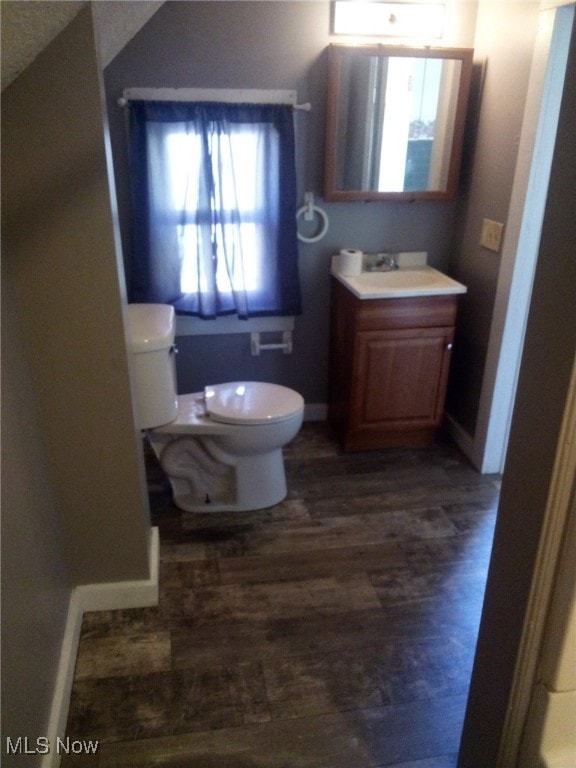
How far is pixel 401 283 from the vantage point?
2885 millimetres

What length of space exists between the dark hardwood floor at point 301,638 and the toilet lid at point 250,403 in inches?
18.2

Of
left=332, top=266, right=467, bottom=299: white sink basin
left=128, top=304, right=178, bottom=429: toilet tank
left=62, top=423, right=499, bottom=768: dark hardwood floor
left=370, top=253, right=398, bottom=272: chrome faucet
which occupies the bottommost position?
left=62, top=423, right=499, bottom=768: dark hardwood floor

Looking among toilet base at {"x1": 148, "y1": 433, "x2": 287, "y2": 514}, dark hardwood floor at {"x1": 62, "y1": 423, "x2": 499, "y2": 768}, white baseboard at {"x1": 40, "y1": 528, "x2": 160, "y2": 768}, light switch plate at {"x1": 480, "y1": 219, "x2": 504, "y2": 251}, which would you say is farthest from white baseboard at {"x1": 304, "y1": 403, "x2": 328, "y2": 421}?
white baseboard at {"x1": 40, "y1": 528, "x2": 160, "y2": 768}

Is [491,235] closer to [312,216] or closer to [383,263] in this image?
[383,263]

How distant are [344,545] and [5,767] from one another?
56.1 inches

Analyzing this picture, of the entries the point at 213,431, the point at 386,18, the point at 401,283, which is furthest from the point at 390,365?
the point at 386,18

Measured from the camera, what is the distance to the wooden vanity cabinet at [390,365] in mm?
2707

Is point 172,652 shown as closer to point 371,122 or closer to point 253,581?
point 253,581

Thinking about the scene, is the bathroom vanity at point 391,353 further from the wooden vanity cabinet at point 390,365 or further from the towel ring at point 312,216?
the towel ring at point 312,216

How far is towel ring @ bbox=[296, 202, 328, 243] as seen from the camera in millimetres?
2820

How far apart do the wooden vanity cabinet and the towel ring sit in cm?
24

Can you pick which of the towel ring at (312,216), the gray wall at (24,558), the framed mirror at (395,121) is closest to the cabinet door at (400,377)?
the towel ring at (312,216)

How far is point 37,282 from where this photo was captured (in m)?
1.57

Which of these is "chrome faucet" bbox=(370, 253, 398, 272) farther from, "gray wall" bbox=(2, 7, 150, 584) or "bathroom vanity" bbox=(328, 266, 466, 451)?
"gray wall" bbox=(2, 7, 150, 584)
